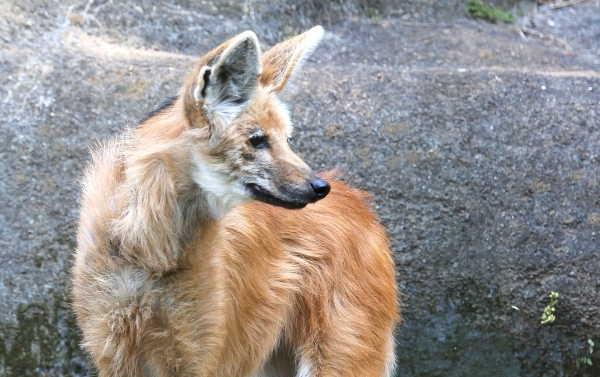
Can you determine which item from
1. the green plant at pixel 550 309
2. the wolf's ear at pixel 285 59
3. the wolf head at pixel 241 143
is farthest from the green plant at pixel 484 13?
the wolf head at pixel 241 143

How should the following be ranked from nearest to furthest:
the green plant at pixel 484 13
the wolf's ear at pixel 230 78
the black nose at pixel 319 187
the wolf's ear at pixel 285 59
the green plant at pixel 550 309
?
the wolf's ear at pixel 230 78, the black nose at pixel 319 187, the wolf's ear at pixel 285 59, the green plant at pixel 550 309, the green plant at pixel 484 13

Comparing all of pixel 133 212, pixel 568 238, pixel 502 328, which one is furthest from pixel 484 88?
pixel 133 212

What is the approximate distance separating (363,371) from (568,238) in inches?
73.5

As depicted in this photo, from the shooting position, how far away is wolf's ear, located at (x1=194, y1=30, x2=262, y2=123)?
9.50 ft

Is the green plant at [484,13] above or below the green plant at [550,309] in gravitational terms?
above

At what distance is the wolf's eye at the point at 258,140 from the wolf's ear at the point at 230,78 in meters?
0.12

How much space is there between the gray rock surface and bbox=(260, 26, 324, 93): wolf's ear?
1.58 m

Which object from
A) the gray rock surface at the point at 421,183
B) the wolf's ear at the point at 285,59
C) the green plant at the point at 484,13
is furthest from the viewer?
the green plant at the point at 484,13

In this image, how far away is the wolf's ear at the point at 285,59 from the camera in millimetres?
3301

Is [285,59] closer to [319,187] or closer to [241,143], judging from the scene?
[241,143]

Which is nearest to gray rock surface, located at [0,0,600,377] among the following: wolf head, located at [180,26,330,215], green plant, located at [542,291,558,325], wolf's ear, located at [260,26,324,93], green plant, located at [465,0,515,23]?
green plant, located at [542,291,558,325]

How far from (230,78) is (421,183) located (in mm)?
2233

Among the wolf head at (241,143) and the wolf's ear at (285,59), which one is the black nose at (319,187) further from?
the wolf's ear at (285,59)

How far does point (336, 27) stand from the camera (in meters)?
6.57
